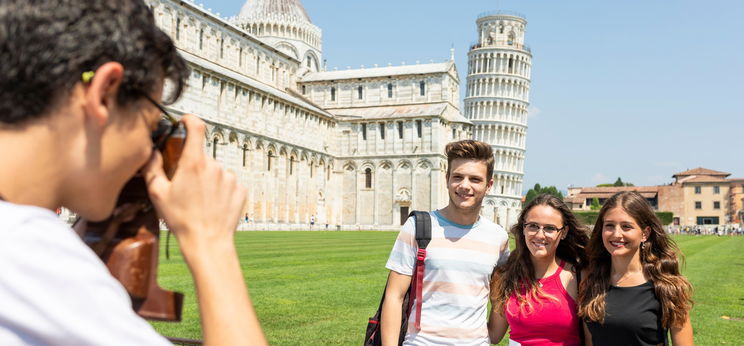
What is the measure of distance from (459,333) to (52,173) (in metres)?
3.02

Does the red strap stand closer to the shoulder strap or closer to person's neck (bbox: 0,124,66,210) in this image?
the shoulder strap

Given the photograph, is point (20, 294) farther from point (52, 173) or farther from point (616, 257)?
point (616, 257)

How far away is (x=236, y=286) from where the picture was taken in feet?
3.38

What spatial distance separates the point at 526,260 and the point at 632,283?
0.63 metres

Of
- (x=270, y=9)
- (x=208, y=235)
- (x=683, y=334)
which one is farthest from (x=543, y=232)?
(x=270, y=9)

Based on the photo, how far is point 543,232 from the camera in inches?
150

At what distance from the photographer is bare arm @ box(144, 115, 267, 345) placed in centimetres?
100

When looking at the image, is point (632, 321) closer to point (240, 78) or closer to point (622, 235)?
point (622, 235)

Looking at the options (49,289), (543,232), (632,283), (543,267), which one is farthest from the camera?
(543,267)

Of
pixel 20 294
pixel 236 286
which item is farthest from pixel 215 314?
pixel 20 294

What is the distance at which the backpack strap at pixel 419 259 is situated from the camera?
141 inches

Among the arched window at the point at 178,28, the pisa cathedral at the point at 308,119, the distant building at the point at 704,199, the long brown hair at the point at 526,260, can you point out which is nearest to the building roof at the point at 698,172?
the distant building at the point at 704,199

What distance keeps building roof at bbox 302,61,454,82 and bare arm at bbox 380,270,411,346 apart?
5397cm

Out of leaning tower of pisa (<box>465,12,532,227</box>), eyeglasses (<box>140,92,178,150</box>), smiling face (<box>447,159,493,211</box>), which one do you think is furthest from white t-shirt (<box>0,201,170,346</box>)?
leaning tower of pisa (<box>465,12,532,227</box>)
